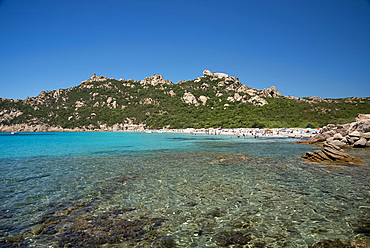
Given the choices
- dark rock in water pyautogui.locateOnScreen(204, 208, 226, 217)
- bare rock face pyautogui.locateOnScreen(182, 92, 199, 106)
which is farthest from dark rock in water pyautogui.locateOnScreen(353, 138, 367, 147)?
bare rock face pyautogui.locateOnScreen(182, 92, 199, 106)

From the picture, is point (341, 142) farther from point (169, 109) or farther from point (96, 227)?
point (169, 109)

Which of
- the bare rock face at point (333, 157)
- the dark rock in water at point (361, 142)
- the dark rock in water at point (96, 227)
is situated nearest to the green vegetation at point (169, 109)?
the dark rock in water at point (361, 142)

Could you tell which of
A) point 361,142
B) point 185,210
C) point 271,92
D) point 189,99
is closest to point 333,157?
point 361,142

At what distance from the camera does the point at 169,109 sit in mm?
170500

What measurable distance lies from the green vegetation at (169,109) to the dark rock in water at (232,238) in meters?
107

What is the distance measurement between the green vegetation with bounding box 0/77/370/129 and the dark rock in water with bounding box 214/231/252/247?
107 m

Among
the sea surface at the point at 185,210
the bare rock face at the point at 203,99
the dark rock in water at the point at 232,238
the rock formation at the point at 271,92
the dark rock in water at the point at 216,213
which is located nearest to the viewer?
the dark rock in water at the point at 232,238

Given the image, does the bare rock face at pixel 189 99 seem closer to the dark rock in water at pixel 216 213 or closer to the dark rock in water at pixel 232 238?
the dark rock in water at pixel 216 213

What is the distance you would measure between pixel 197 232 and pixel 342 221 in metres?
5.10

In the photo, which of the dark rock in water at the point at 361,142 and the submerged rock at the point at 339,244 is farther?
the dark rock in water at the point at 361,142

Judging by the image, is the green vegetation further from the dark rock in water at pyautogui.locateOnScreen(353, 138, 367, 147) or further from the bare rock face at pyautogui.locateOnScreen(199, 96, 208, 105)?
the dark rock in water at pyautogui.locateOnScreen(353, 138, 367, 147)

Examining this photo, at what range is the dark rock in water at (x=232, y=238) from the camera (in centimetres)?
610

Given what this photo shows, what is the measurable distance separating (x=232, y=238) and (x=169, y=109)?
542 feet

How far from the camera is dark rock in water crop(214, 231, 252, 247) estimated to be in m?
6.10
